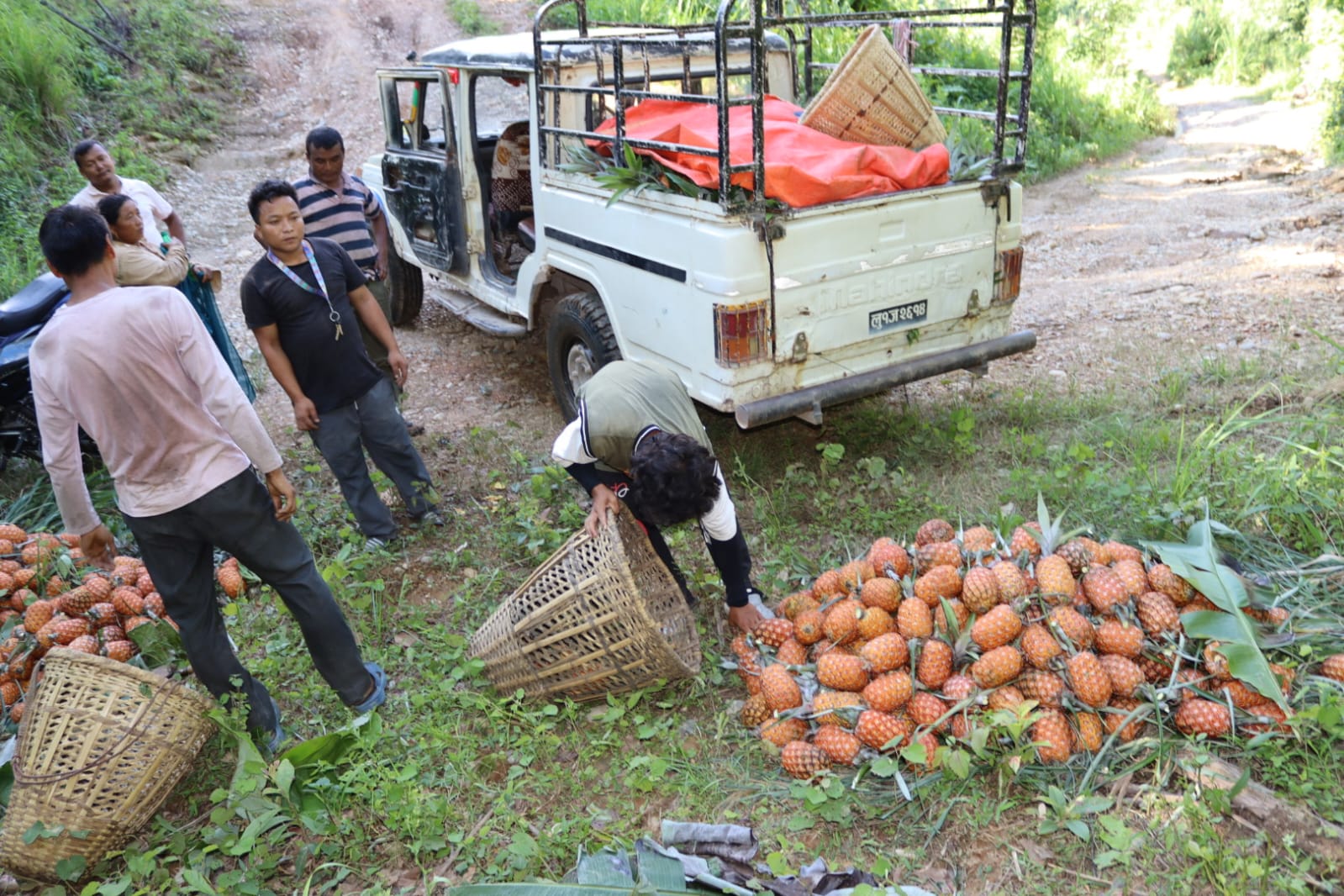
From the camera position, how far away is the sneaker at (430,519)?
4910mm

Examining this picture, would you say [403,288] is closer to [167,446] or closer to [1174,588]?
[167,446]

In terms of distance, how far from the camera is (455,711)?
3.54m

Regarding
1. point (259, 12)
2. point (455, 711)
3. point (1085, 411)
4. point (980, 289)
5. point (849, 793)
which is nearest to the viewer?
point (849, 793)

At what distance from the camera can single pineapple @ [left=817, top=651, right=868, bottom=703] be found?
3180 mm

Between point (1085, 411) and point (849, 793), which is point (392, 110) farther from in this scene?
point (849, 793)

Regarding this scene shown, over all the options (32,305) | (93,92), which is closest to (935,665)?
(32,305)

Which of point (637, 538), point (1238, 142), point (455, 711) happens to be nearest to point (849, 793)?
point (637, 538)

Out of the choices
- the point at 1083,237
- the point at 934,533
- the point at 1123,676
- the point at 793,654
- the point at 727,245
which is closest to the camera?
the point at 1123,676

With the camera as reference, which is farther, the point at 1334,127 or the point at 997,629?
the point at 1334,127

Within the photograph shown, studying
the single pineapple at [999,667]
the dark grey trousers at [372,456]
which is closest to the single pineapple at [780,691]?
the single pineapple at [999,667]

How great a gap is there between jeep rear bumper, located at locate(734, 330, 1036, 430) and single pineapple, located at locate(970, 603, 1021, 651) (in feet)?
5.02

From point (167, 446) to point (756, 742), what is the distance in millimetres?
2151

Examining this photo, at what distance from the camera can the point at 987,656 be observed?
10.1 ft

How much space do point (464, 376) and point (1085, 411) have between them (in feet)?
13.7
